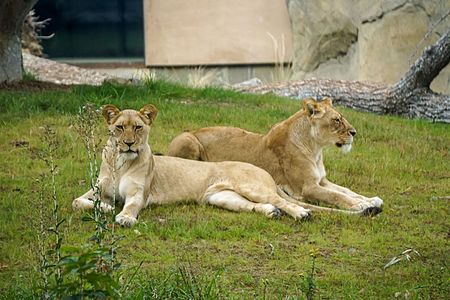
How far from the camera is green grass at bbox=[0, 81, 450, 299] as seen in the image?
19.5ft

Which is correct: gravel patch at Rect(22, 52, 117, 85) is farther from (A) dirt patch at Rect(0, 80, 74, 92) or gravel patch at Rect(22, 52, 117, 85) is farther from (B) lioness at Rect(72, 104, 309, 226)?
(B) lioness at Rect(72, 104, 309, 226)

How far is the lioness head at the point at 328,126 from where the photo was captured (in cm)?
866

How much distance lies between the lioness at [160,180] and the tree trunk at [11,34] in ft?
14.9

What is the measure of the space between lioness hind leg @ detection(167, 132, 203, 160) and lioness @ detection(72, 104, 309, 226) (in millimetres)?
531

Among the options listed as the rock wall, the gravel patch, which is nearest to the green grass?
the gravel patch

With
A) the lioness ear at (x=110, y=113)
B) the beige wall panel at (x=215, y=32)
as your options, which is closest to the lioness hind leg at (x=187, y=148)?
the lioness ear at (x=110, y=113)

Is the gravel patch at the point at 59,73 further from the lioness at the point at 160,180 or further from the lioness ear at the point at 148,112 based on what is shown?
the lioness ear at the point at 148,112

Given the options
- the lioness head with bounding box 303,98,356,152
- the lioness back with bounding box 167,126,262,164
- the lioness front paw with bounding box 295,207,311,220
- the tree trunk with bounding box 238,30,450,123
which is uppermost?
the lioness head with bounding box 303,98,356,152

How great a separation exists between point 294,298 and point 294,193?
3.34 meters

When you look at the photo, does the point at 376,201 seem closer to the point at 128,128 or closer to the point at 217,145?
the point at 217,145

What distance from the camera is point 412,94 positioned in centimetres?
1301

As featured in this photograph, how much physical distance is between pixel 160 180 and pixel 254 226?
114 cm

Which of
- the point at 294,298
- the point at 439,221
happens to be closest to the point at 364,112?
the point at 439,221

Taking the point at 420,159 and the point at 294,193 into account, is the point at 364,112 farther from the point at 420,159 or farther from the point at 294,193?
the point at 294,193
